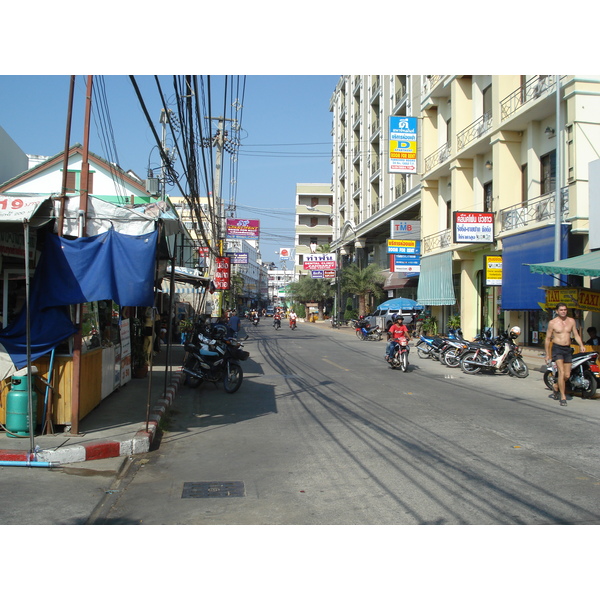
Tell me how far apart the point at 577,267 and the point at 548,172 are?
8377 millimetres

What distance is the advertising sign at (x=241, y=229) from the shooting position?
103ft

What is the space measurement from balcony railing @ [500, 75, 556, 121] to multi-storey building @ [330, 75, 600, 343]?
43 mm

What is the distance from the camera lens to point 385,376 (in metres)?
15.4

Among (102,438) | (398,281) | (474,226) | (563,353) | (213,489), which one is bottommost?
(213,489)

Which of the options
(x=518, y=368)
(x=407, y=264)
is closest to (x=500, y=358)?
(x=518, y=368)

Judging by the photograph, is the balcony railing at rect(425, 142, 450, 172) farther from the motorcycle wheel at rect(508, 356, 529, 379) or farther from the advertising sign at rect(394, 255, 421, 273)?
the motorcycle wheel at rect(508, 356, 529, 379)

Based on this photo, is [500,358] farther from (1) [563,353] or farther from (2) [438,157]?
(2) [438,157]

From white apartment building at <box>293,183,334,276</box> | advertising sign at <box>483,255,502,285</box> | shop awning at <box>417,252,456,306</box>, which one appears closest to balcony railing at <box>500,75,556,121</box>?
advertising sign at <box>483,255,502,285</box>

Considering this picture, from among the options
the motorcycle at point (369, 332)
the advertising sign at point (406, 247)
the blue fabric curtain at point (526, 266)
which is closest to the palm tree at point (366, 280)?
the motorcycle at point (369, 332)

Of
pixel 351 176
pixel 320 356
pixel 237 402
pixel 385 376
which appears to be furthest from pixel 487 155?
pixel 351 176

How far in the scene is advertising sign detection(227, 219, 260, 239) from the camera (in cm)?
3147

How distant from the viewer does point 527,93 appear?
67.7 ft

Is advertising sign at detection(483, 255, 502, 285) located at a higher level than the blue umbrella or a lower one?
higher

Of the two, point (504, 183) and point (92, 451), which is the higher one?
point (504, 183)
